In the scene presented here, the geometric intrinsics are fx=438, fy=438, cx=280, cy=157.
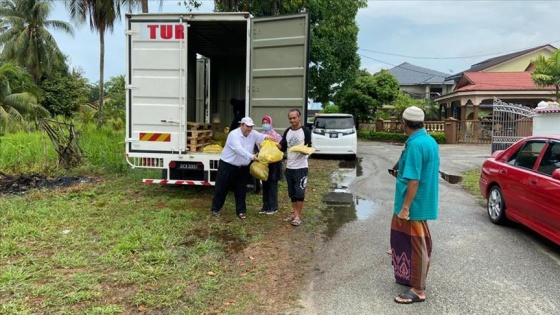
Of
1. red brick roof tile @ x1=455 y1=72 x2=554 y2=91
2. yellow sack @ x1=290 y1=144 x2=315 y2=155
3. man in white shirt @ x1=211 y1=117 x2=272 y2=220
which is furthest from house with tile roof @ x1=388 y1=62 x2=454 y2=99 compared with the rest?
yellow sack @ x1=290 y1=144 x2=315 y2=155

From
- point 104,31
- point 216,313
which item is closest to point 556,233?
point 216,313

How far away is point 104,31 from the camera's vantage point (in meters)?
21.9

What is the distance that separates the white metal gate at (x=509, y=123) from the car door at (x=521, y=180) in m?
8.90

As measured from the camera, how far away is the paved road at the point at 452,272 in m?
3.71

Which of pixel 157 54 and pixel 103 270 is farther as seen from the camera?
pixel 157 54

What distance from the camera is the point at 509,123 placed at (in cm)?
1509

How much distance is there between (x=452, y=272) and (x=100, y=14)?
2018cm

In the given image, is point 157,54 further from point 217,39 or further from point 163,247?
point 163,247

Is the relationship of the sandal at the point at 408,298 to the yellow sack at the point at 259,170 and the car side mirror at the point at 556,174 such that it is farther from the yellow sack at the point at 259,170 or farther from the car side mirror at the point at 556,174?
the yellow sack at the point at 259,170

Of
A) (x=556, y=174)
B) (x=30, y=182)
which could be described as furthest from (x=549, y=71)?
(x=30, y=182)

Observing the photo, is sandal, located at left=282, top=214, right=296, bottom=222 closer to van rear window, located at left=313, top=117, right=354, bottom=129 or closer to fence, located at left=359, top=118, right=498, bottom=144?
van rear window, located at left=313, top=117, right=354, bottom=129

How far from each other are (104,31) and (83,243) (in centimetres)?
1941

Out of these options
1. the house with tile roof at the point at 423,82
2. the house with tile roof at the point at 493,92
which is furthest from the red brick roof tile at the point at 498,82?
the house with tile roof at the point at 423,82

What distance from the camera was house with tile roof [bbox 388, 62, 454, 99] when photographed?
1601 inches
